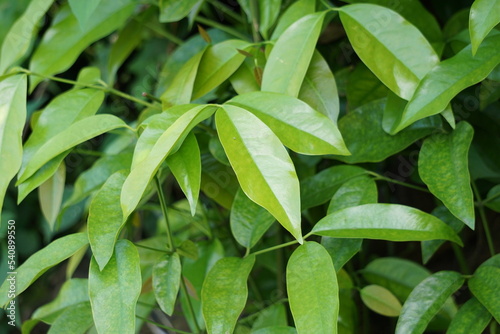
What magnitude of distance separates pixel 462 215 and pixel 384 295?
9.1 inches

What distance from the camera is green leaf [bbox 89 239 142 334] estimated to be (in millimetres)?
481

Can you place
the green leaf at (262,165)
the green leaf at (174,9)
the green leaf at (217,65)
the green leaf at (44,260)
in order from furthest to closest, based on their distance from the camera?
1. the green leaf at (174,9)
2. the green leaf at (217,65)
3. the green leaf at (44,260)
4. the green leaf at (262,165)

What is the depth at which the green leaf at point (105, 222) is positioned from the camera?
512 millimetres

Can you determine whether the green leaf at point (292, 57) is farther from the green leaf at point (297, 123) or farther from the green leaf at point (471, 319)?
the green leaf at point (471, 319)

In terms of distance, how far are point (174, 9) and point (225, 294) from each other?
436 mm

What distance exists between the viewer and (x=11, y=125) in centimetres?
60

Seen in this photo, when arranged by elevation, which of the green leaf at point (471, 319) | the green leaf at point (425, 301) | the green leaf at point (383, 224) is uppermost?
the green leaf at point (383, 224)

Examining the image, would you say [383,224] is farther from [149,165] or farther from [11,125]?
[11,125]

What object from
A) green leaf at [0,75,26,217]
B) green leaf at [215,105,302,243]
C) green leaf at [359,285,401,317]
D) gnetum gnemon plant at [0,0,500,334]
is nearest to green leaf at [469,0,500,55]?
gnetum gnemon plant at [0,0,500,334]

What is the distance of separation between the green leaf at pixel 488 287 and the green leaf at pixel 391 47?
19cm

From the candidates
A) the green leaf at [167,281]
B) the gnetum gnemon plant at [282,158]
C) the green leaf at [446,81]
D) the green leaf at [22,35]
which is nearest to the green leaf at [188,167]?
the gnetum gnemon plant at [282,158]

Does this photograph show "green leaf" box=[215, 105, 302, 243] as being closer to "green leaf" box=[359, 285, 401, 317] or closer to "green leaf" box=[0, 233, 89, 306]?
"green leaf" box=[0, 233, 89, 306]

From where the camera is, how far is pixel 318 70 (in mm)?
627

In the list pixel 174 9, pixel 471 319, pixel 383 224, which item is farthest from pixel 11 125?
pixel 471 319
